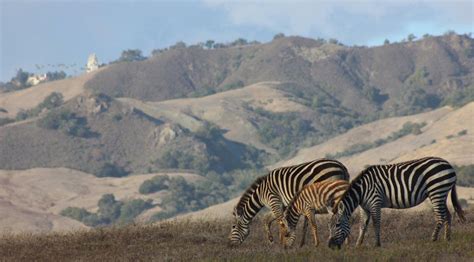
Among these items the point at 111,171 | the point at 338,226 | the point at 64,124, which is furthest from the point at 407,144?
the point at 338,226

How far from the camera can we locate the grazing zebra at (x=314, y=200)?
19.9 metres

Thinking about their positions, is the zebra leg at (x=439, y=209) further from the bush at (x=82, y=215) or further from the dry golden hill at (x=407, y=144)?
the bush at (x=82, y=215)

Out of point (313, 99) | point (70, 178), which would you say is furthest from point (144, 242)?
point (313, 99)

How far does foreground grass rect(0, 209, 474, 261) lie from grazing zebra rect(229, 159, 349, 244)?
1.51ft

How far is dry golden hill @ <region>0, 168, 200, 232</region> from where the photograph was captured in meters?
99.8

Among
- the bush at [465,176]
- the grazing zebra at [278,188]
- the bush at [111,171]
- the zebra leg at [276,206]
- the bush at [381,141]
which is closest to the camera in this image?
the grazing zebra at [278,188]

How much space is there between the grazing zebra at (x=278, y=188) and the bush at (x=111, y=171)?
11574 cm

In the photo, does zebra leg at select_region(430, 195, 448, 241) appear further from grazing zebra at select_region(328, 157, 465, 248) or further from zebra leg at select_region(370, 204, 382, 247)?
zebra leg at select_region(370, 204, 382, 247)

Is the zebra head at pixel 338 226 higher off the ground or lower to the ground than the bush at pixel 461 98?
lower

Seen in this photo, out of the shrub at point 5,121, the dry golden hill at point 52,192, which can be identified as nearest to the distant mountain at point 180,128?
the shrub at point 5,121

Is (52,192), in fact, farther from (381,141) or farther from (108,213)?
(381,141)

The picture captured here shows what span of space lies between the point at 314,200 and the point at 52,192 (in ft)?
340

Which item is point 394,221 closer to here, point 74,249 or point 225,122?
point 74,249

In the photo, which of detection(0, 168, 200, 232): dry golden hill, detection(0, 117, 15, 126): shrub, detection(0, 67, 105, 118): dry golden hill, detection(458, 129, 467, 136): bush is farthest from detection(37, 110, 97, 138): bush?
detection(458, 129, 467, 136): bush
